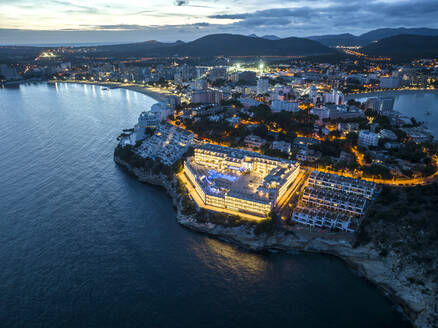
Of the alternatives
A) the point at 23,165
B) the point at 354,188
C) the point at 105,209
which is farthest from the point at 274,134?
the point at 23,165

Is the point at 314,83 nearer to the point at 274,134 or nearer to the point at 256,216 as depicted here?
the point at 274,134

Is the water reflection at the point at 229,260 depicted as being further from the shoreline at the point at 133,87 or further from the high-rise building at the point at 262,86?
the shoreline at the point at 133,87

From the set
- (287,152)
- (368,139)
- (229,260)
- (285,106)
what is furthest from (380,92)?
(229,260)

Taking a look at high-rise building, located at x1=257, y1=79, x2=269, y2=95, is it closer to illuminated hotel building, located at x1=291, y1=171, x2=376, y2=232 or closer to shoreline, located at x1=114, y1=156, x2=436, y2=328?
illuminated hotel building, located at x1=291, y1=171, x2=376, y2=232

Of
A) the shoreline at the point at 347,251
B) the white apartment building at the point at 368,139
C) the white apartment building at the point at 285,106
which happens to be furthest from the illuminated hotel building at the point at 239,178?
the white apartment building at the point at 285,106

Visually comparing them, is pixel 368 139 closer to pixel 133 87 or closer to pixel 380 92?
pixel 380 92

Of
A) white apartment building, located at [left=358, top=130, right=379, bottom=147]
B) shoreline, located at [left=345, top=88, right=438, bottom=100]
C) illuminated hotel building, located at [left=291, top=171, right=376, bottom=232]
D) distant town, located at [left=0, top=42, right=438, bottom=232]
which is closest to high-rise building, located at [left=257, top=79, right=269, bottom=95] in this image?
distant town, located at [left=0, top=42, right=438, bottom=232]
